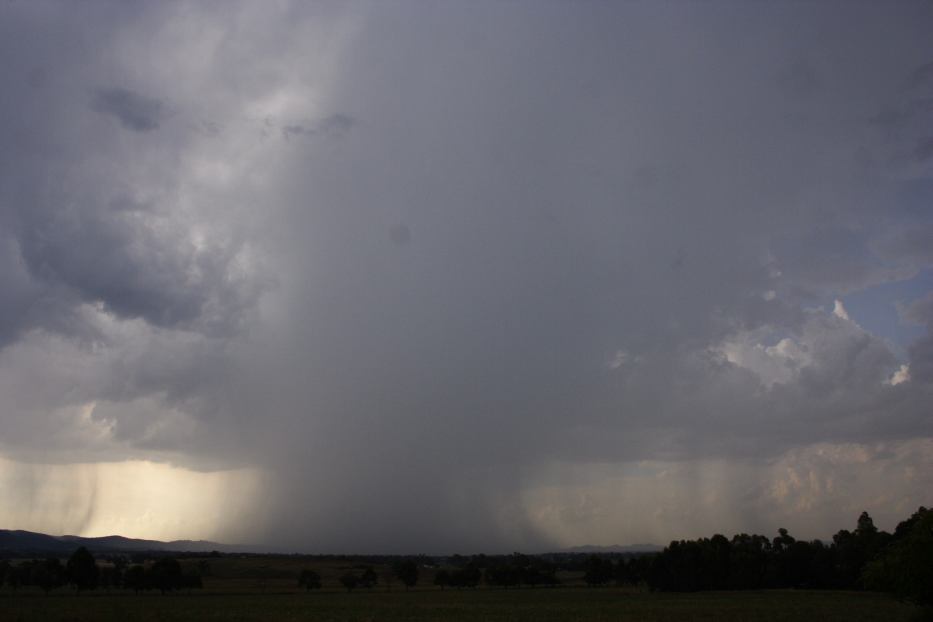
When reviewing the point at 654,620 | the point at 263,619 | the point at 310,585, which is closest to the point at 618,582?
the point at 310,585

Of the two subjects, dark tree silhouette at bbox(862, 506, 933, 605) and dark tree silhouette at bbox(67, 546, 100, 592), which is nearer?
dark tree silhouette at bbox(862, 506, 933, 605)

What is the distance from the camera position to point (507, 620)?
68.7 meters

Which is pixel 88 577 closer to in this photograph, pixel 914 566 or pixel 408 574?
pixel 408 574

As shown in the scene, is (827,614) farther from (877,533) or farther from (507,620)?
(877,533)

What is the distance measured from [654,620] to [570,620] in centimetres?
811

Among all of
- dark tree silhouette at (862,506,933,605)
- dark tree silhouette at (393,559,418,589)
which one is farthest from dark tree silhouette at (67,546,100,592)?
dark tree silhouette at (862,506,933,605)

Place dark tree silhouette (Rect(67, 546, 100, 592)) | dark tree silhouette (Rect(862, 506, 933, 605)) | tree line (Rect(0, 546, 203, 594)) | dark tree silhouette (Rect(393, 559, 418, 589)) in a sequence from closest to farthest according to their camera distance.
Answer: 1. dark tree silhouette (Rect(862, 506, 933, 605))
2. tree line (Rect(0, 546, 203, 594))
3. dark tree silhouette (Rect(67, 546, 100, 592))
4. dark tree silhouette (Rect(393, 559, 418, 589))

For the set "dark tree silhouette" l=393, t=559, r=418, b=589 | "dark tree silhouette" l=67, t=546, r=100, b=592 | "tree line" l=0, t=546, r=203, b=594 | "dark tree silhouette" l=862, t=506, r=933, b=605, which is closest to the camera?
"dark tree silhouette" l=862, t=506, r=933, b=605

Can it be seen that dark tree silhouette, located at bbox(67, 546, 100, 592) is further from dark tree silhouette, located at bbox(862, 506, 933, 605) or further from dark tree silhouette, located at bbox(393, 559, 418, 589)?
dark tree silhouette, located at bbox(862, 506, 933, 605)

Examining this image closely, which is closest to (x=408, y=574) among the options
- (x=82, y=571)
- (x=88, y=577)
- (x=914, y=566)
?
→ (x=88, y=577)

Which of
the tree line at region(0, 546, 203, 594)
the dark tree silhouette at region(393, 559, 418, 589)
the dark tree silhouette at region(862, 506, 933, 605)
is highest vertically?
the dark tree silhouette at region(862, 506, 933, 605)

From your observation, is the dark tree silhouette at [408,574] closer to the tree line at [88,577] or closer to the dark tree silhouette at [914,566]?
the tree line at [88,577]

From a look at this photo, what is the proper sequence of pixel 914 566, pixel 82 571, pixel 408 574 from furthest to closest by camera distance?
pixel 408 574
pixel 82 571
pixel 914 566

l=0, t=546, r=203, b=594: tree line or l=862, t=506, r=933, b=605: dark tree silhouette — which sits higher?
l=862, t=506, r=933, b=605: dark tree silhouette
